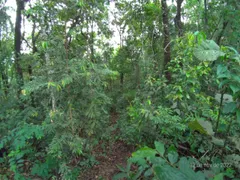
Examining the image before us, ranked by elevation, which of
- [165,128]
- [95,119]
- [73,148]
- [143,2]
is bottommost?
[73,148]

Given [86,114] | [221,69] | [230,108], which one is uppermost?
[221,69]

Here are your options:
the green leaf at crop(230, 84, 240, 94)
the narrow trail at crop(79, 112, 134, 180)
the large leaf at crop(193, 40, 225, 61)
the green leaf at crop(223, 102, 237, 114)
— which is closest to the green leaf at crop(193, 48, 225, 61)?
the large leaf at crop(193, 40, 225, 61)

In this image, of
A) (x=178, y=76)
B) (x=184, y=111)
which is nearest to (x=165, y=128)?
(x=184, y=111)

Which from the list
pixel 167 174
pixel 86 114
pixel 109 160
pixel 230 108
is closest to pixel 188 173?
pixel 167 174

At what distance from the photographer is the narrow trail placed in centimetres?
299

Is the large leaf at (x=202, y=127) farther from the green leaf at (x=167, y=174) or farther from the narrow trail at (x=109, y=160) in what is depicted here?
the narrow trail at (x=109, y=160)

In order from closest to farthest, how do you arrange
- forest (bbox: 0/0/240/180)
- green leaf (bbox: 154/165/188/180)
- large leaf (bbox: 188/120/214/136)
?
1. green leaf (bbox: 154/165/188/180)
2. large leaf (bbox: 188/120/214/136)
3. forest (bbox: 0/0/240/180)

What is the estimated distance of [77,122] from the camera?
8.68 feet

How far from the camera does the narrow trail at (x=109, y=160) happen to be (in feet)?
9.80

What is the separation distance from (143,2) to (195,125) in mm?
5455

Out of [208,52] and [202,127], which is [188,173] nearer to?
[202,127]

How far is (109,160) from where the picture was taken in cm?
347

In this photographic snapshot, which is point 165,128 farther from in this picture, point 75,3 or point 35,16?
point 35,16

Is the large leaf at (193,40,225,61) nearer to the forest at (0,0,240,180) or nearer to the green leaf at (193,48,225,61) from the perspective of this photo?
the green leaf at (193,48,225,61)
